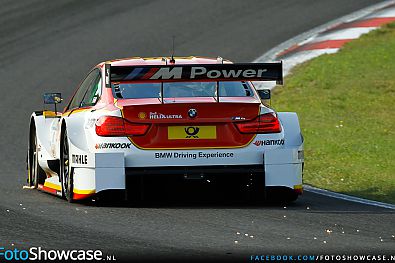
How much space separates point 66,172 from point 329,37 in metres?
11.1

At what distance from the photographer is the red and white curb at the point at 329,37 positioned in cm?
1997

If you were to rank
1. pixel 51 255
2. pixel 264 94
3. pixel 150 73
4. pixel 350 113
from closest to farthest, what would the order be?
pixel 51 255 < pixel 150 73 < pixel 264 94 < pixel 350 113

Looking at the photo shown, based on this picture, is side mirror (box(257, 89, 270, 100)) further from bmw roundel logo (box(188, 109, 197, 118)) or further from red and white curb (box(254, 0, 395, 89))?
red and white curb (box(254, 0, 395, 89))

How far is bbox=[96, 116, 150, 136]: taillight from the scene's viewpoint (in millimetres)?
9992

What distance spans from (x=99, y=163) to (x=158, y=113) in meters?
0.64

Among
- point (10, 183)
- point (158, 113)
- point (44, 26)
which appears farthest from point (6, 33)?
point (158, 113)

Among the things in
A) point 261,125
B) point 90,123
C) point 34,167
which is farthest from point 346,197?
point 34,167

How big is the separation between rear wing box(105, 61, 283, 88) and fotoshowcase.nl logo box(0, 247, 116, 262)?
2.71 meters

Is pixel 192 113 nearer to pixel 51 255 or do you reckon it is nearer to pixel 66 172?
pixel 66 172

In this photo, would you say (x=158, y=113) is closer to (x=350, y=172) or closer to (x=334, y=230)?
(x=334, y=230)

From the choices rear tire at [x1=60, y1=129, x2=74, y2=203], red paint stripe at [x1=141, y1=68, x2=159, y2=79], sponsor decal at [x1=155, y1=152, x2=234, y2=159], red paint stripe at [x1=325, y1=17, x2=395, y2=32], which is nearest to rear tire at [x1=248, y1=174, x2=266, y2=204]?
sponsor decal at [x1=155, y1=152, x2=234, y2=159]

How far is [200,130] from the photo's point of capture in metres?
10.1

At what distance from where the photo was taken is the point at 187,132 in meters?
10.1

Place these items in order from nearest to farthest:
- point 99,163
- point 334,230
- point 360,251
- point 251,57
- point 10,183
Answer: point 360,251 → point 334,230 → point 99,163 → point 10,183 → point 251,57
